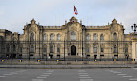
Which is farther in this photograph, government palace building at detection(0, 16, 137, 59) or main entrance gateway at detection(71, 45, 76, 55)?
main entrance gateway at detection(71, 45, 76, 55)

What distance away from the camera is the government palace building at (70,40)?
67375 mm

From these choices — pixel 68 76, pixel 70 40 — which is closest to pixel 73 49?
pixel 70 40

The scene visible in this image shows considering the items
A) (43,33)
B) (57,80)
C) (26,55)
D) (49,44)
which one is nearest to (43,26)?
(43,33)

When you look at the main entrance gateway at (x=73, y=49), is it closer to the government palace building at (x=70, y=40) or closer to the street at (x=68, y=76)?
the government palace building at (x=70, y=40)

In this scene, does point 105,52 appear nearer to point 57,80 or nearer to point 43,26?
point 43,26

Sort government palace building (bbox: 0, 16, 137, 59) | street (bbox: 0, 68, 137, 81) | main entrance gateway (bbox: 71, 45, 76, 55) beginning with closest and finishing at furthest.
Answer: street (bbox: 0, 68, 137, 81)
government palace building (bbox: 0, 16, 137, 59)
main entrance gateway (bbox: 71, 45, 76, 55)

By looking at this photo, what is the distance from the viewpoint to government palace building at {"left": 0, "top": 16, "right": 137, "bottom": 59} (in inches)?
2653

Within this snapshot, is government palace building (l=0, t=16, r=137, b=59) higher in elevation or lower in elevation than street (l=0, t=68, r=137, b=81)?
higher

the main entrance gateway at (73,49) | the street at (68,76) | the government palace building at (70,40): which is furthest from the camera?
the main entrance gateway at (73,49)

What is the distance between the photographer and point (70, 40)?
227 ft

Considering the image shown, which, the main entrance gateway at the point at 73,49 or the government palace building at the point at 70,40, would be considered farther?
the main entrance gateway at the point at 73,49

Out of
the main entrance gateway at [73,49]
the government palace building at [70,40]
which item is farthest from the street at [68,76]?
the main entrance gateway at [73,49]

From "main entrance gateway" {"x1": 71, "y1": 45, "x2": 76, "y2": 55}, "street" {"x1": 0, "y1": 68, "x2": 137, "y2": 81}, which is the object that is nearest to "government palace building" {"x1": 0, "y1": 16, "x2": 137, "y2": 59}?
"main entrance gateway" {"x1": 71, "y1": 45, "x2": 76, "y2": 55}

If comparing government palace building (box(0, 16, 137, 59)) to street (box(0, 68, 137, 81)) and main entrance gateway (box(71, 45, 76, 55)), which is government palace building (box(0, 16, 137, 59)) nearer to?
main entrance gateway (box(71, 45, 76, 55))
